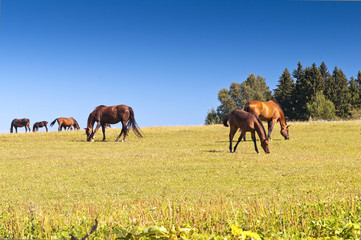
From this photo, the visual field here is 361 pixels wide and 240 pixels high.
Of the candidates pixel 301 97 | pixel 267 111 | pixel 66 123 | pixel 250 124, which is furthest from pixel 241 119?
pixel 301 97

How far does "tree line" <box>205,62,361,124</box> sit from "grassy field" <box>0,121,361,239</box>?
147ft

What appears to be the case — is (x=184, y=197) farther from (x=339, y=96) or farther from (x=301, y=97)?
(x=339, y=96)

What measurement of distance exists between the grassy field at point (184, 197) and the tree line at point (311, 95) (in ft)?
147

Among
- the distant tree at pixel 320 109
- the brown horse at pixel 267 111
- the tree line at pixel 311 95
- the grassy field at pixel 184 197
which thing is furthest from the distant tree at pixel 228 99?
the grassy field at pixel 184 197

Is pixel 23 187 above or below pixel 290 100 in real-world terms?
below

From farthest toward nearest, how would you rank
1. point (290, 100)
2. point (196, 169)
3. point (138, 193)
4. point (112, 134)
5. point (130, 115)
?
point (290, 100) < point (112, 134) < point (130, 115) < point (196, 169) < point (138, 193)

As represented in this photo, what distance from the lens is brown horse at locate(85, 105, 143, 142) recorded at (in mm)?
27938

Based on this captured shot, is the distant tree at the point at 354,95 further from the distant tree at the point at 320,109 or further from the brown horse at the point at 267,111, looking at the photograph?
the brown horse at the point at 267,111

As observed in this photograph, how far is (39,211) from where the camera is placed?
552 centimetres

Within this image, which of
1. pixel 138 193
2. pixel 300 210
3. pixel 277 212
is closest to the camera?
pixel 277 212

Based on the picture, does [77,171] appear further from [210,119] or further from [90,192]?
[210,119]

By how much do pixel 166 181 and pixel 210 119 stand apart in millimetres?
73446

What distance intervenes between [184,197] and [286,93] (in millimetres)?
66990

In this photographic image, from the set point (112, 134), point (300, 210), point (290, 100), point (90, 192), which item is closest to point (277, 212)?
point (300, 210)
